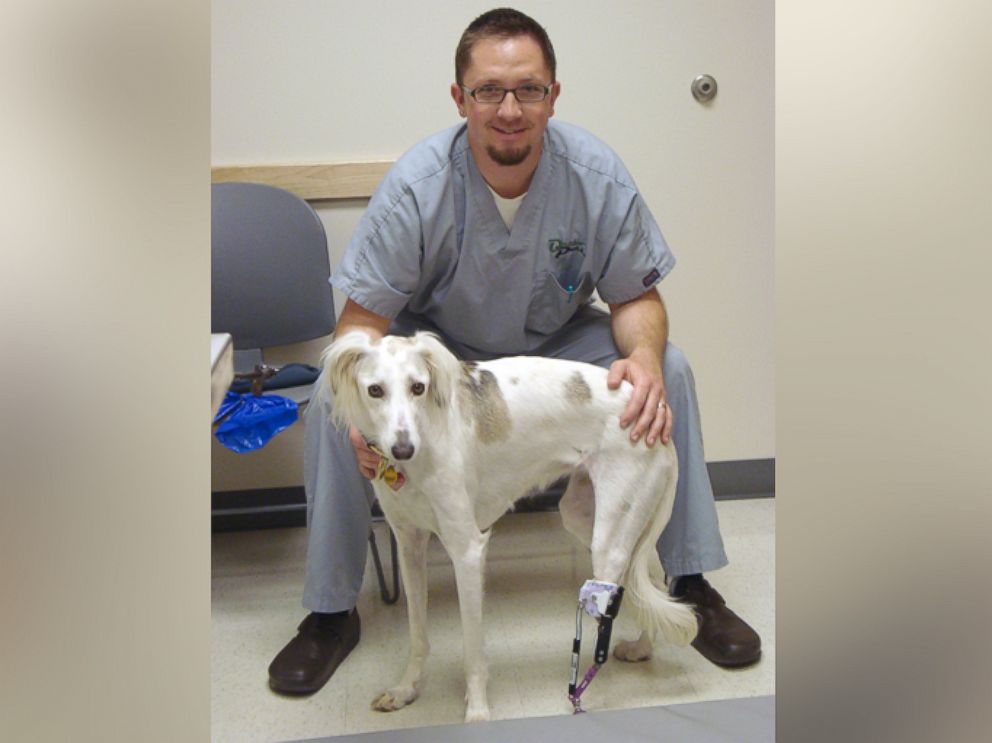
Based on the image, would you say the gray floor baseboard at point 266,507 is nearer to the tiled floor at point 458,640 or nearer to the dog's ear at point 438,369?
the tiled floor at point 458,640

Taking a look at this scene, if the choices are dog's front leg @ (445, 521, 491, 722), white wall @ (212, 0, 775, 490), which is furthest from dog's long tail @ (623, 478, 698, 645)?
white wall @ (212, 0, 775, 490)

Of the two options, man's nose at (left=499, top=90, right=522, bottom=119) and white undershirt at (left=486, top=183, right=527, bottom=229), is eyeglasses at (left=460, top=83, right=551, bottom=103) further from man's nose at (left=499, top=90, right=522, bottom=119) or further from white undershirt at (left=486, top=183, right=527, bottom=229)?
white undershirt at (left=486, top=183, right=527, bottom=229)

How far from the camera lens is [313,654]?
1.65 metres

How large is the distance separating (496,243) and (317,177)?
2.23ft

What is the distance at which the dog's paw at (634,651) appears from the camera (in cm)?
169

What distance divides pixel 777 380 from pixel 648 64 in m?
2.19

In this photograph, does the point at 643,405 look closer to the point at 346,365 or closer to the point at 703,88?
the point at 346,365

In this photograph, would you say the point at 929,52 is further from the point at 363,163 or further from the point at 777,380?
the point at 363,163

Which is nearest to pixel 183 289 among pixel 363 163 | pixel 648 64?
pixel 363 163

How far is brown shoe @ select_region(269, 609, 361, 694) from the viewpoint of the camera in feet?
5.29

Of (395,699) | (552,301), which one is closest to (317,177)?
(552,301)

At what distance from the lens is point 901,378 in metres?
0.25

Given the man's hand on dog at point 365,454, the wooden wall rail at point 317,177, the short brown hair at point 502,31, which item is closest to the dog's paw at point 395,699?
the man's hand on dog at point 365,454

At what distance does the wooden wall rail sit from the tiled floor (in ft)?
2.59
